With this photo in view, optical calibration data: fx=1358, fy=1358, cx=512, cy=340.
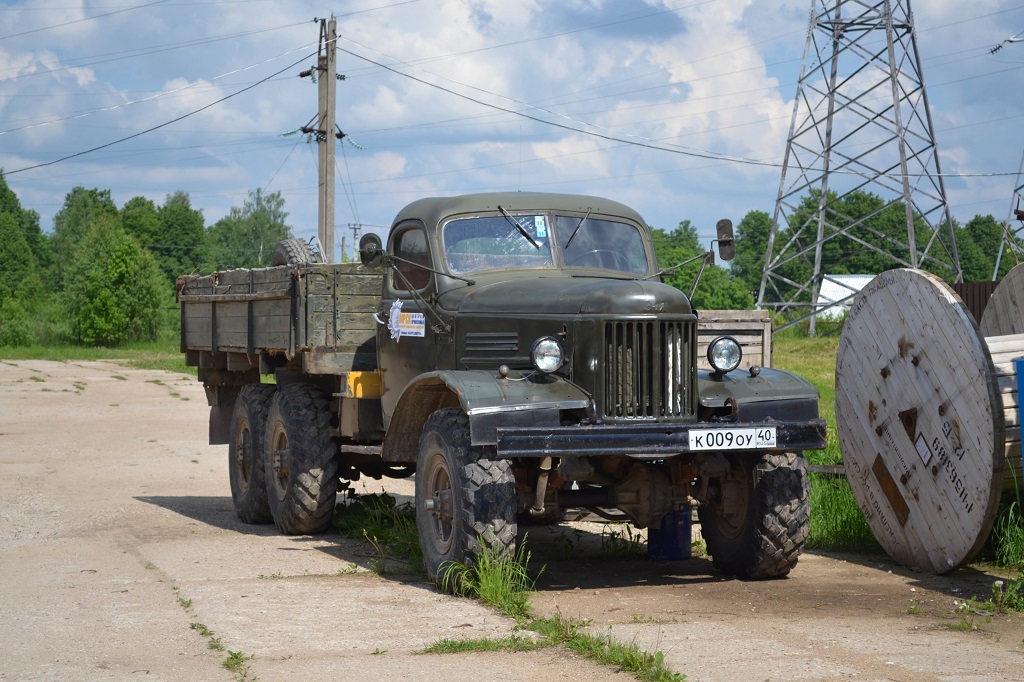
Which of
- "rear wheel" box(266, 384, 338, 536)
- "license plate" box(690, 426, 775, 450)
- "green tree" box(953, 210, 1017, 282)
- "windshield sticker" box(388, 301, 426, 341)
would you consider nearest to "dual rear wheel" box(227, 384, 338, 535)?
"rear wheel" box(266, 384, 338, 536)

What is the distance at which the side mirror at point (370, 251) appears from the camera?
30.0ft

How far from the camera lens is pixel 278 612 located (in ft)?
23.6

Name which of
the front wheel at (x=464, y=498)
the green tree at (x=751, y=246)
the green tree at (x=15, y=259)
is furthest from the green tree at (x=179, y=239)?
the front wheel at (x=464, y=498)

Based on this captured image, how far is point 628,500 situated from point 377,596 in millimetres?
1582

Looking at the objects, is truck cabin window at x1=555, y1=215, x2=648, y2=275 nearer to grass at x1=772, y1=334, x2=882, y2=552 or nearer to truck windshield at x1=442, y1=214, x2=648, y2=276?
truck windshield at x1=442, y1=214, x2=648, y2=276

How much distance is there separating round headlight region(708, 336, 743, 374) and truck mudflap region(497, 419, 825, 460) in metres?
0.56

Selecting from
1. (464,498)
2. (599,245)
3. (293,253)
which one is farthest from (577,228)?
(293,253)

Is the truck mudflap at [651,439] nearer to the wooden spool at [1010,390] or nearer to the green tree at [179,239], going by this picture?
the wooden spool at [1010,390]

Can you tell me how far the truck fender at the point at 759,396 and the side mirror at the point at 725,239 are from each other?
1046 millimetres

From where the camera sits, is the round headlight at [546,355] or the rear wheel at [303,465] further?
the rear wheel at [303,465]

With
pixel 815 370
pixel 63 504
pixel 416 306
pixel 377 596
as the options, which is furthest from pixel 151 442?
pixel 815 370

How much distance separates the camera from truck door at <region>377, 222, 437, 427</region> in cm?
910

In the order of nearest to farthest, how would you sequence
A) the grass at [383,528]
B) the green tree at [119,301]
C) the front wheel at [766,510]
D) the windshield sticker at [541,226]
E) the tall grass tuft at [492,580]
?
the tall grass tuft at [492,580]
the front wheel at [766,510]
the grass at [383,528]
the windshield sticker at [541,226]
the green tree at [119,301]

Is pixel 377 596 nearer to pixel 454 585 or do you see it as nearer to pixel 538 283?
pixel 454 585
